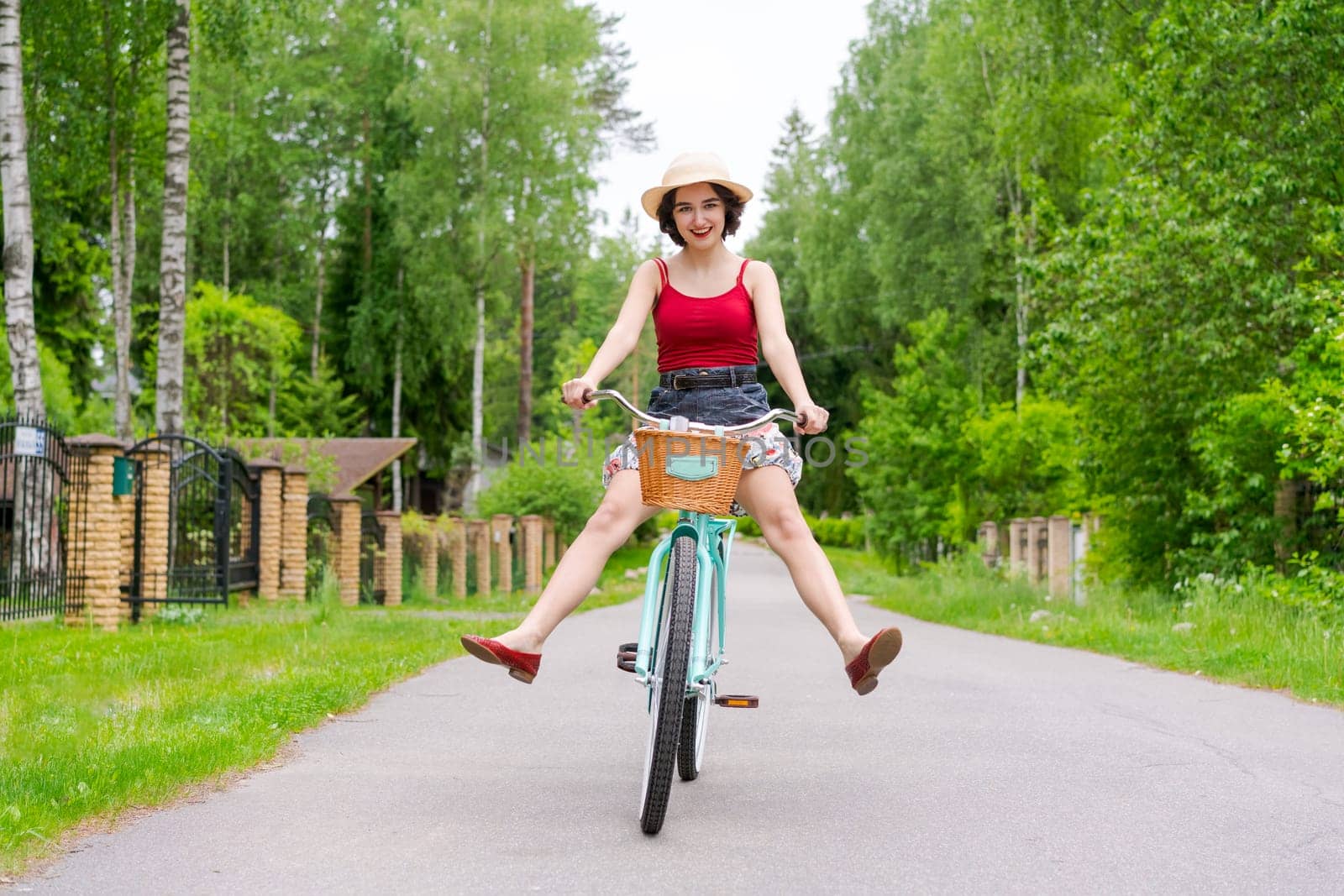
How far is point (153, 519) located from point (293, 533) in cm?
460

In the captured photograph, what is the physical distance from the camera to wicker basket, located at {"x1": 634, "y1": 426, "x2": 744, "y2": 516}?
475 centimetres

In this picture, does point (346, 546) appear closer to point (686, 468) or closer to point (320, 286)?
point (686, 468)

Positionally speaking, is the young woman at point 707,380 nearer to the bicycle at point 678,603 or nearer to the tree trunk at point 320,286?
the bicycle at point 678,603

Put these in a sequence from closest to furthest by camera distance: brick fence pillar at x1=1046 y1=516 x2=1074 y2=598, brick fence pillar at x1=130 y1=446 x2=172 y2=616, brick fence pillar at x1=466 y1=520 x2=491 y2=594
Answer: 1. brick fence pillar at x1=130 y1=446 x2=172 y2=616
2. brick fence pillar at x1=1046 y1=516 x2=1074 y2=598
3. brick fence pillar at x1=466 y1=520 x2=491 y2=594

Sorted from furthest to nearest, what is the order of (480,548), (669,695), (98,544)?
(480,548)
(98,544)
(669,695)

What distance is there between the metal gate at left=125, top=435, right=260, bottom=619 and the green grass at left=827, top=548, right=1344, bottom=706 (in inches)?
352

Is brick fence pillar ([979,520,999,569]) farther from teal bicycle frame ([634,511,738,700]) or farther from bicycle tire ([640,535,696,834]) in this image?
bicycle tire ([640,535,696,834])

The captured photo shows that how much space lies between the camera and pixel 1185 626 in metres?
12.6

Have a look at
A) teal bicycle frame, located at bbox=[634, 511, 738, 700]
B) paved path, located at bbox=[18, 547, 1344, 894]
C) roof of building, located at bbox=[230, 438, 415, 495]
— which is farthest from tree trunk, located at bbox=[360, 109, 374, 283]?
teal bicycle frame, located at bbox=[634, 511, 738, 700]

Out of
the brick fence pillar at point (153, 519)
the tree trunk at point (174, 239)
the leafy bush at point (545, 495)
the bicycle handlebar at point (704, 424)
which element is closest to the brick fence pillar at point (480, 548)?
the leafy bush at point (545, 495)

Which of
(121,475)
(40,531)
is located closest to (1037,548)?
(121,475)

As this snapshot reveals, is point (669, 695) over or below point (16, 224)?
below

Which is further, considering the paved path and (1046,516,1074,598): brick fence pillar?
(1046,516,1074,598): brick fence pillar

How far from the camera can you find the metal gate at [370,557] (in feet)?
81.8
